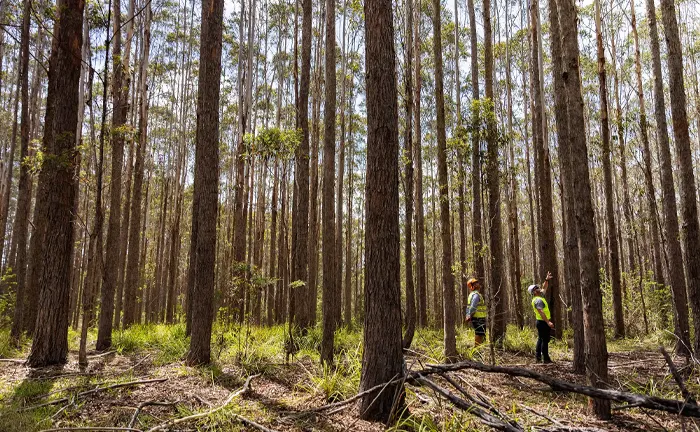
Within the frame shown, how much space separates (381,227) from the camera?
12.7 ft

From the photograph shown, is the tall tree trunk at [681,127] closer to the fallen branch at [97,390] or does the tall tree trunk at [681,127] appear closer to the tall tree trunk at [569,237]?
the tall tree trunk at [569,237]

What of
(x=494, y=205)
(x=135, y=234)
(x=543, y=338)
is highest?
(x=494, y=205)

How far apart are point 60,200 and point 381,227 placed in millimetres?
5349

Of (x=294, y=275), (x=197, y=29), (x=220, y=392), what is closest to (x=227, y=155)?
(x=197, y=29)

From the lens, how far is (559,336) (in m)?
11.1

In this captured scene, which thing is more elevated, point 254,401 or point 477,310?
point 477,310

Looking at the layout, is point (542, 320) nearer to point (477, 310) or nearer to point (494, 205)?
point (477, 310)

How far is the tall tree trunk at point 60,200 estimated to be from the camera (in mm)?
5949

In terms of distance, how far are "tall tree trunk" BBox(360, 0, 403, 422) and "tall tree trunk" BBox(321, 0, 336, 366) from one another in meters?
2.09

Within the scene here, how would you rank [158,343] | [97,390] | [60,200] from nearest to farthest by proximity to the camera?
[97,390], [60,200], [158,343]

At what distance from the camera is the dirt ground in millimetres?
3627

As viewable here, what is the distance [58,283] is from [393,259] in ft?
17.5

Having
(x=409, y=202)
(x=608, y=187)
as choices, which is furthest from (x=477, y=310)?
(x=608, y=187)

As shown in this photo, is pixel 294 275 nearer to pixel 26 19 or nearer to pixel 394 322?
pixel 394 322
